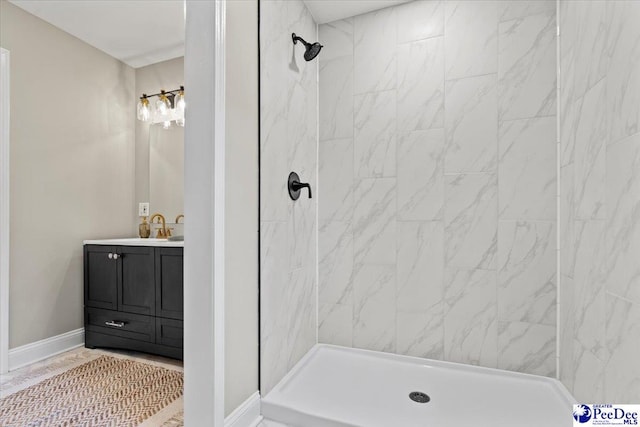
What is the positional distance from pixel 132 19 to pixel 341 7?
5.15 ft

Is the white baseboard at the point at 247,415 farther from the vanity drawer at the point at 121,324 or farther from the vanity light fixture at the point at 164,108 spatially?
the vanity light fixture at the point at 164,108

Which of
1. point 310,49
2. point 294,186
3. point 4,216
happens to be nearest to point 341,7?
point 310,49

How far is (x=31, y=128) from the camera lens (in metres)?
2.27

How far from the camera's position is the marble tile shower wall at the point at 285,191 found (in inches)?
59.7

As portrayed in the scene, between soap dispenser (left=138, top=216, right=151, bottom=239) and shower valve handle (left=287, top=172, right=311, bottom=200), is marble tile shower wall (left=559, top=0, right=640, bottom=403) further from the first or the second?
soap dispenser (left=138, top=216, right=151, bottom=239)

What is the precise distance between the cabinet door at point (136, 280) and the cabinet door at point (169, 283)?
0.21ft

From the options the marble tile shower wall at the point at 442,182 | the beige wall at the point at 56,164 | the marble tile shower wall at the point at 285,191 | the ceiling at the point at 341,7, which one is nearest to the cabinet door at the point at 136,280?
the beige wall at the point at 56,164

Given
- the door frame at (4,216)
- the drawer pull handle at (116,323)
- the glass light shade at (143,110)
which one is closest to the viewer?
the door frame at (4,216)

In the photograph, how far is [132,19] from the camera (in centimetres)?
239

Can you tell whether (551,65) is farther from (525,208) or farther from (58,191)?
(58,191)

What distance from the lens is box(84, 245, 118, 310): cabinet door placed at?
2361mm

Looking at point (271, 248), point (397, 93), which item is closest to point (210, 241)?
point (271, 248)

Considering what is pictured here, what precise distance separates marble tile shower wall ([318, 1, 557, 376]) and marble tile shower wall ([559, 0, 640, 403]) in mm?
135

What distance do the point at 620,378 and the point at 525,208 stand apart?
85 cm
